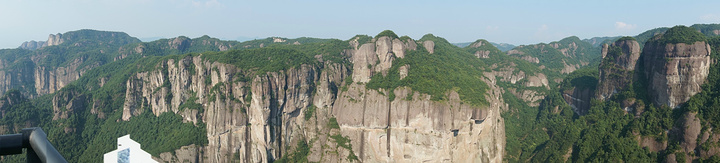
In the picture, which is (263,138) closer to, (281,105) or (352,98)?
(281,105)

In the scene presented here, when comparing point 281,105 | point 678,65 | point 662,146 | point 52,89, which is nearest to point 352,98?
point 281,105

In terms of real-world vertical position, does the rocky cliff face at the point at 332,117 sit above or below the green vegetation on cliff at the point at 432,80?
below

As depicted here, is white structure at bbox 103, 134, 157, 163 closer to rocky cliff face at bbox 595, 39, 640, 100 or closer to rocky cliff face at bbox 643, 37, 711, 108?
rocky cliff face at bbox 643, 37, 711, 108

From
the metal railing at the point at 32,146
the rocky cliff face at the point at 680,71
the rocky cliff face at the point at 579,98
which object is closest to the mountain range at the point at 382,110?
the rocky cliff face at the point at 680,71

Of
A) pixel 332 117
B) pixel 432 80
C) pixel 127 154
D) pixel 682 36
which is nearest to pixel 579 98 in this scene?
pixel 682 36

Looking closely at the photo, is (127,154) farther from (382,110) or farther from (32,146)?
(382,110)

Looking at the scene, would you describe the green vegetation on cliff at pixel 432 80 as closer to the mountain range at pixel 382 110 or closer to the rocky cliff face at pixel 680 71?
the mountain range at pixel 382 110
